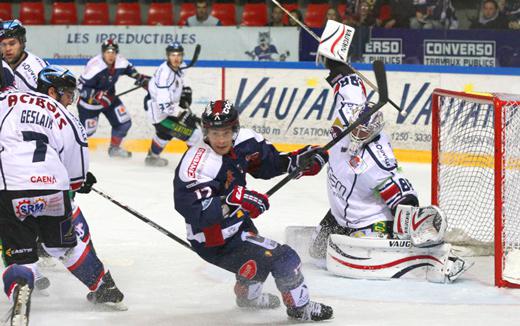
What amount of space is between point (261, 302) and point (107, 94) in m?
4.87

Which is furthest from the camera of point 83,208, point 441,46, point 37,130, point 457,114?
point 441,46

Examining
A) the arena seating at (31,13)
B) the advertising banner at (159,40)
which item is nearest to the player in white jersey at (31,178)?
the advertising banner at (159,40)

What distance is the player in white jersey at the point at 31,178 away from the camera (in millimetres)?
3986

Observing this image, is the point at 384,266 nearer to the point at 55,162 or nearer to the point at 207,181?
the point at 207,181

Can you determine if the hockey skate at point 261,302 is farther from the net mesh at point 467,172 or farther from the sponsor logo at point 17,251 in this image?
the net mesh at point 467,172

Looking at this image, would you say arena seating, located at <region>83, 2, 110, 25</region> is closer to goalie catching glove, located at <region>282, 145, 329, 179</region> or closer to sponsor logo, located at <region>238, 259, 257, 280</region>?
goalie catching glove, located at <region>282, 145, 329, 179</region>

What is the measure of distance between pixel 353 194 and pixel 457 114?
3.66ft

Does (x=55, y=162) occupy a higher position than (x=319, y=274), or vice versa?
(x=55, y=162)

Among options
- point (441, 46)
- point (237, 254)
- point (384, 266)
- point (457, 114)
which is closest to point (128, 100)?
point (441, 46)

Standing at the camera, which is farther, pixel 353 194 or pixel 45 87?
pixel 353 194

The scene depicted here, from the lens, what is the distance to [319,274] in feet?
17.2

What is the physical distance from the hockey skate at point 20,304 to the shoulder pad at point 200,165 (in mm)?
694

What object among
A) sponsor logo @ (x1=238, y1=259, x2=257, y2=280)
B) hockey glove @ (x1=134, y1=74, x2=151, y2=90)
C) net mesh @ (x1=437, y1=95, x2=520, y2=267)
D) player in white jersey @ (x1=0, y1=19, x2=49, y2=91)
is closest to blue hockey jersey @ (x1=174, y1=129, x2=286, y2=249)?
sponsor logo @ (x1=238, y1=259, x2=257, y2=280)

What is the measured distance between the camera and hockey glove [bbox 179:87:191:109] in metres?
8.91
